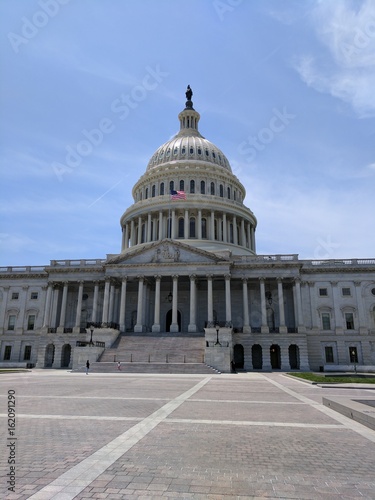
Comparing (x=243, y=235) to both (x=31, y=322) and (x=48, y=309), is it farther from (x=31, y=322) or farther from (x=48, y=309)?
(x=31, y=322)

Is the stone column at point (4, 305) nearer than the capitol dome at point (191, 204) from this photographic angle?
Yes

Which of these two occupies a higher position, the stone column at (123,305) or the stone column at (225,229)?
the stone column at (225,229)

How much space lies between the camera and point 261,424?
1116cm

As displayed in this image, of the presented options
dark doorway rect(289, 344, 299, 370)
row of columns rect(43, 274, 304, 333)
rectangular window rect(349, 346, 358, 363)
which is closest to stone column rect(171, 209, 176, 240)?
row of columns rect(43, 274, 304, 333)

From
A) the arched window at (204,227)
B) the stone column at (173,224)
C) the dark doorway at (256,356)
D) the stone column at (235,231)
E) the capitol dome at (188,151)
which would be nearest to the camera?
the dark doorway at (256,356)

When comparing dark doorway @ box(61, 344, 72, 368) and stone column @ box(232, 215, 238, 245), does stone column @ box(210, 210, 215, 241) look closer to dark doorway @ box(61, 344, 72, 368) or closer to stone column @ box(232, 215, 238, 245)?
stone column @ box(232, 215, 238, 245)

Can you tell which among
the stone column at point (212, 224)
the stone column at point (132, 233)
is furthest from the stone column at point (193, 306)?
the stone column at point (132, 233)

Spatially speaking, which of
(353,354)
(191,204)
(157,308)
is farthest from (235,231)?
(353,354)

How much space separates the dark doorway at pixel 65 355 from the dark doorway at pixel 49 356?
187cm

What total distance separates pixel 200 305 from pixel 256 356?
1143cm

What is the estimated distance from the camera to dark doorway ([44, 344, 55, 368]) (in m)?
55.5

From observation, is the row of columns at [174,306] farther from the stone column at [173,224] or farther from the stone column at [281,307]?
the stone column at [173,224]

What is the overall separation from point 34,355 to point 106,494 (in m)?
59.1

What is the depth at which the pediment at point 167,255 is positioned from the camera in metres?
55.6
